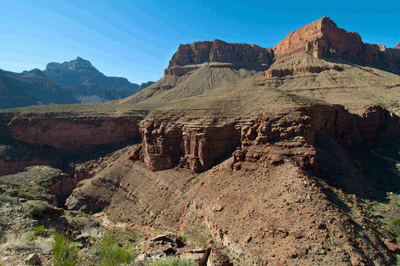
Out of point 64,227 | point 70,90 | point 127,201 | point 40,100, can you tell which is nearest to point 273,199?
point 64,227

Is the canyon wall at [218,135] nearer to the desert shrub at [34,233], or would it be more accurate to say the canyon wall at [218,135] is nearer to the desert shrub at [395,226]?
the desert shrub at [395,226]

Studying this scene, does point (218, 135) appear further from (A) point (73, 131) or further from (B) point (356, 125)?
(A) point (73, 131)

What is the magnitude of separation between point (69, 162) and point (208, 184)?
32.3m

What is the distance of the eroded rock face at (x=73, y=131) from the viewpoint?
4800 centimetres

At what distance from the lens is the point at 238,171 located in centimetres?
2320

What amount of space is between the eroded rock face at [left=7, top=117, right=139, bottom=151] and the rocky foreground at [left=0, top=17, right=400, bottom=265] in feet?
0.64

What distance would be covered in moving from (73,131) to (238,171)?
38.3 meters

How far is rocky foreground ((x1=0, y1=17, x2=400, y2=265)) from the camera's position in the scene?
51.7 feet

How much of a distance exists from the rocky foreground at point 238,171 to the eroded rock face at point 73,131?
20 cm

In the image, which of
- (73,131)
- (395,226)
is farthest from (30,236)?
(73,131)

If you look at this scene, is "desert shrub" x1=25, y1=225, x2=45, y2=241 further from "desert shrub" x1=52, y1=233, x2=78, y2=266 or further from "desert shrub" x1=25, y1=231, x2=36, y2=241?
"desert shrub" x1=52, y1=233, x2=78, y2=266

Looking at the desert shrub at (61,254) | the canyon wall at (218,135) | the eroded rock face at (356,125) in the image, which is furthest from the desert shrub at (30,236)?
the eroded rock face at (356,125)

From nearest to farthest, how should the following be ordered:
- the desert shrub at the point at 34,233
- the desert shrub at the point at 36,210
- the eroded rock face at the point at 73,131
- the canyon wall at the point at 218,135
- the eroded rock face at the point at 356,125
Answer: the desert shrub at the point at 34,233 < the desert shrub at the point at 36,210 < the canyon wall at the point at 218,135 < the eroded rock face at the point at 356,125 < the eroded rock face at the point at 73,131

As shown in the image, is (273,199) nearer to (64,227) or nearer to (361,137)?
(64,227)
